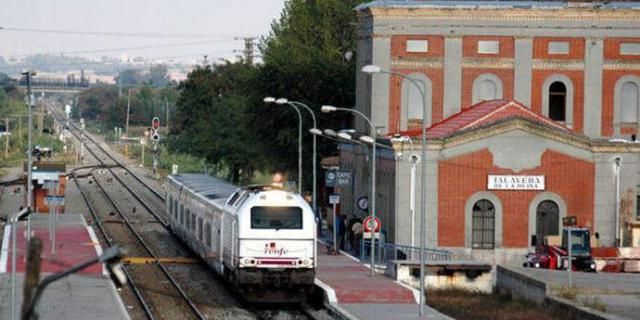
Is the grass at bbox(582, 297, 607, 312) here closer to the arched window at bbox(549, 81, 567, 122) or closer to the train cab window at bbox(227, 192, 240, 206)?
the train cab window at bbox(227, 192, 240, 206)

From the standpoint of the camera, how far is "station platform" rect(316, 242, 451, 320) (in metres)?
36.9

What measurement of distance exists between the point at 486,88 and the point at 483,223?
12.4 metres

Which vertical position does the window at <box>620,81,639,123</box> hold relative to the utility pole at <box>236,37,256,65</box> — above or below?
below

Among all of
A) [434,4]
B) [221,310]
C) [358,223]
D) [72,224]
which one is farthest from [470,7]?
[221,310]

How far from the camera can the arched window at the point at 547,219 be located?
191 ft

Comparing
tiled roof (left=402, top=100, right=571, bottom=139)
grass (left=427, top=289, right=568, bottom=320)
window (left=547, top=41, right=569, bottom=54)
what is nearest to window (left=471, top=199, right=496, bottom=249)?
tiled roof (left=402, top=100, right=571, bottom=139)

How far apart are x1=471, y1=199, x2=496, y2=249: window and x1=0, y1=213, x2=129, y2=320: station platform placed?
47.2 ft

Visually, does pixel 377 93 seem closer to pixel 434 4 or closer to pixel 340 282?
pixel 434 4

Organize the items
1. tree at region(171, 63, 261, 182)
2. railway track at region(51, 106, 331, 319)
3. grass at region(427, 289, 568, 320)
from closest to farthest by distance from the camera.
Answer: grass at region(427, 289, 568, 320), railway track at region(51, 106, 331, 319), tree at region(171, 63, 261, 182)

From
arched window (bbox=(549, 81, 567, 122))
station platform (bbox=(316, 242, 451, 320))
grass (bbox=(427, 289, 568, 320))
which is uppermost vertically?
arched window (bbox=(549, 81, 567, 122))

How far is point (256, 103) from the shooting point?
88.1 meters

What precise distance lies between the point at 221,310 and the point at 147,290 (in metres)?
4.96

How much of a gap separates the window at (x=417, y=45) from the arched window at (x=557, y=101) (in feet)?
20.2

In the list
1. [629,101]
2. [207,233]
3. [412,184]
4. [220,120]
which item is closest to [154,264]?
[207,233]
